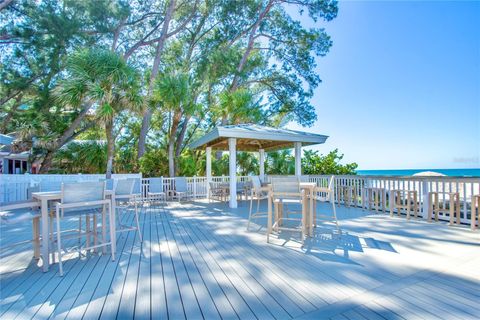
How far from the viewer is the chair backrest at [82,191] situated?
8.89 ft

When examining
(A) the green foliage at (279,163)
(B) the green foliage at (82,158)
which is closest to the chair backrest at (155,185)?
(B) the green foliage at (82,158)

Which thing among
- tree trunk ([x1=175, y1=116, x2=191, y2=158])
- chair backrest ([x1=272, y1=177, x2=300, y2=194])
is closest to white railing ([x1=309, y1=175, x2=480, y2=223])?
chair backrest ([x1=272, y1=177, x2=300, y2=194])

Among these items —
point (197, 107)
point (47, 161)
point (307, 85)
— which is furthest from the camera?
point (307, 85)

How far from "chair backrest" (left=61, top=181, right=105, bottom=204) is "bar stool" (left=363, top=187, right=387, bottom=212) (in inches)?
250

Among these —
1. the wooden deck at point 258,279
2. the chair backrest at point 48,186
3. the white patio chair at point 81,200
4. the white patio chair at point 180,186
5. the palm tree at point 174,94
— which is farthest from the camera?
the palm tree at point 174,94

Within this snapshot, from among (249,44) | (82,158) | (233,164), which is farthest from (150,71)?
(233,164)

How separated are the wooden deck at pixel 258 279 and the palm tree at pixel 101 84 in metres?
4.67

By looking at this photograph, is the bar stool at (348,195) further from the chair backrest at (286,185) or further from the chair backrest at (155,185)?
the chair backrest at (155,185)

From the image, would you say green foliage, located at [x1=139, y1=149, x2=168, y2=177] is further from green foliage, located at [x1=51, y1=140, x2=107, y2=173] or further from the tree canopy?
green foliage, located at [x1=51, y1=140, x2=107, y2=173]

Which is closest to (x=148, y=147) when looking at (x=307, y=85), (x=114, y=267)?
(x=307, y=85)

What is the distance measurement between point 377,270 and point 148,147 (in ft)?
47.9

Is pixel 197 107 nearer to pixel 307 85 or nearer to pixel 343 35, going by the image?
pixel 307 85

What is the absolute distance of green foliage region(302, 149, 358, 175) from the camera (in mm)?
10344

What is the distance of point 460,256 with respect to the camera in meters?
2.96
